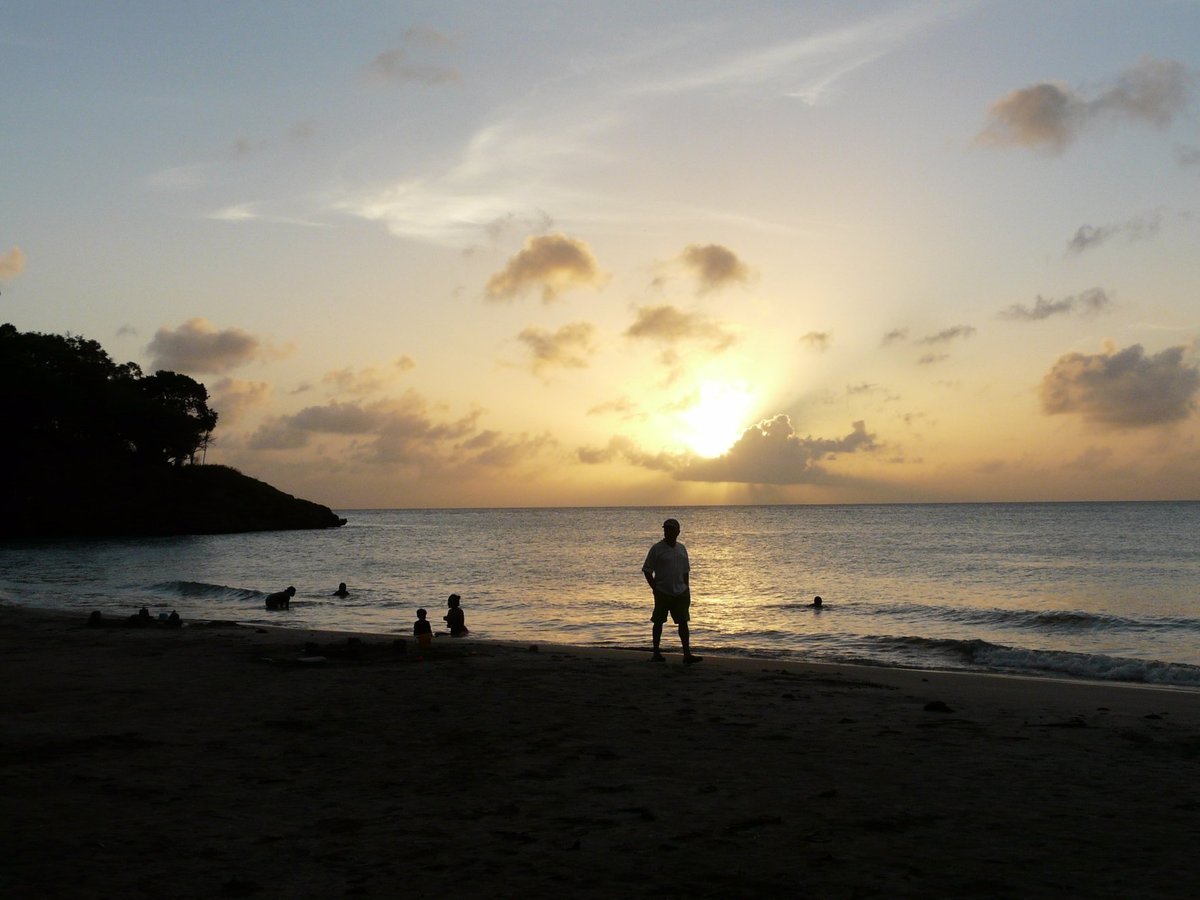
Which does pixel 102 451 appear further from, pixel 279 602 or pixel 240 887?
pixel 240 887

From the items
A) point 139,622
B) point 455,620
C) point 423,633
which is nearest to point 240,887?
point 423,633

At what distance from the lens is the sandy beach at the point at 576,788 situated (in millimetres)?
5398

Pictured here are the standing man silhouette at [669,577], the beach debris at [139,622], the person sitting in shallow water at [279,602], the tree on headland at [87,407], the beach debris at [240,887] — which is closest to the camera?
the beach debris at [240,887]

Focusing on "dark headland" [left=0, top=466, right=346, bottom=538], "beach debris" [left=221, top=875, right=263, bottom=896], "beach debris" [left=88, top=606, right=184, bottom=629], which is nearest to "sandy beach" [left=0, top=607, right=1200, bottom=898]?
"beach debris" [left=221, top=875, right=263, bottom=896]

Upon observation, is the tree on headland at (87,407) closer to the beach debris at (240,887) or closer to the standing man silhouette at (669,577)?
the standing man silhouette at (669,577)

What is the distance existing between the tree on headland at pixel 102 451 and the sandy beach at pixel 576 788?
298 feet

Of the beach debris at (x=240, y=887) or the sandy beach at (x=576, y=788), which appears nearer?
the beach debris at (x=240, y=887)

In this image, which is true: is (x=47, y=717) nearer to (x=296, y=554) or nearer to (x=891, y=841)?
(x=891, y=841)

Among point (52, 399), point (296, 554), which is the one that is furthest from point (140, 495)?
point (296, 554)

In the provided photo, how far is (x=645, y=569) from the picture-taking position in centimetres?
1580

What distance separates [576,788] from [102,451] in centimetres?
10697

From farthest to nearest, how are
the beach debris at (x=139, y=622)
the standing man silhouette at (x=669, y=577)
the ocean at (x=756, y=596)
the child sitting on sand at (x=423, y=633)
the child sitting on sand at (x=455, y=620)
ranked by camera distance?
the ocean at (x=756, y=596), the child sitting on sand at (x=455, y=620), the beach debris at (x=139, y=622), the child sitting on sand at (x=423, y=633), the standing man silhouette at (x=669, y=577)

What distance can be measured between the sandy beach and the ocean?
9.38 meters

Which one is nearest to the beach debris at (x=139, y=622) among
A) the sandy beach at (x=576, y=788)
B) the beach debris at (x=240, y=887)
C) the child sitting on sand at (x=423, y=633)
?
the child sitting on sand at (x=423, y=633)
